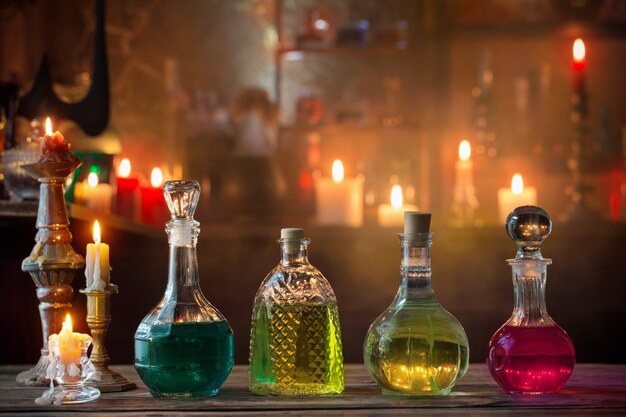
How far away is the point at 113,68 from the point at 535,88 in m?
1.47

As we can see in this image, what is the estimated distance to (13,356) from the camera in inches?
70.5

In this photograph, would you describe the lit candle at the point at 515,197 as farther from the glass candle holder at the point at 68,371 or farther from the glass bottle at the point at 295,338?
the glass candle holder at the point at 68,371

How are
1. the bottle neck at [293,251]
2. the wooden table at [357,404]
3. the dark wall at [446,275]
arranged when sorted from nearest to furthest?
the wooden table at [357,404]
the bottle neck at [293,251]
the dark wall at [446,275]

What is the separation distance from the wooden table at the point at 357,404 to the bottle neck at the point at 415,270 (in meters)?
0.10

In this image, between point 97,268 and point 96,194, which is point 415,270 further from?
point 96,194

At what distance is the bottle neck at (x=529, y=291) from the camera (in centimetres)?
107

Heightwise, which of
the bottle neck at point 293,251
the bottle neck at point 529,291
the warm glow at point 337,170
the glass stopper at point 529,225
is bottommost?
the bottle neck at point 529,291

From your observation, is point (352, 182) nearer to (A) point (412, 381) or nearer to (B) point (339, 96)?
(B) point (339, 96)

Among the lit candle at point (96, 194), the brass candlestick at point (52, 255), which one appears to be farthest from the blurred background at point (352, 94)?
the brass candlestick at point (52, 255)

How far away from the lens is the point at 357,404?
101 cm

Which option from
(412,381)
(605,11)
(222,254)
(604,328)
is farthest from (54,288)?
(605,11)

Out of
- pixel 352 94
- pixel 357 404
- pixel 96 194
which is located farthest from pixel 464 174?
pixel 357 404

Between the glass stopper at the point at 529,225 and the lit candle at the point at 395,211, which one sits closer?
the glass stopper at the point at 529,225

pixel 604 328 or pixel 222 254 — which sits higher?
pixel 222 254
